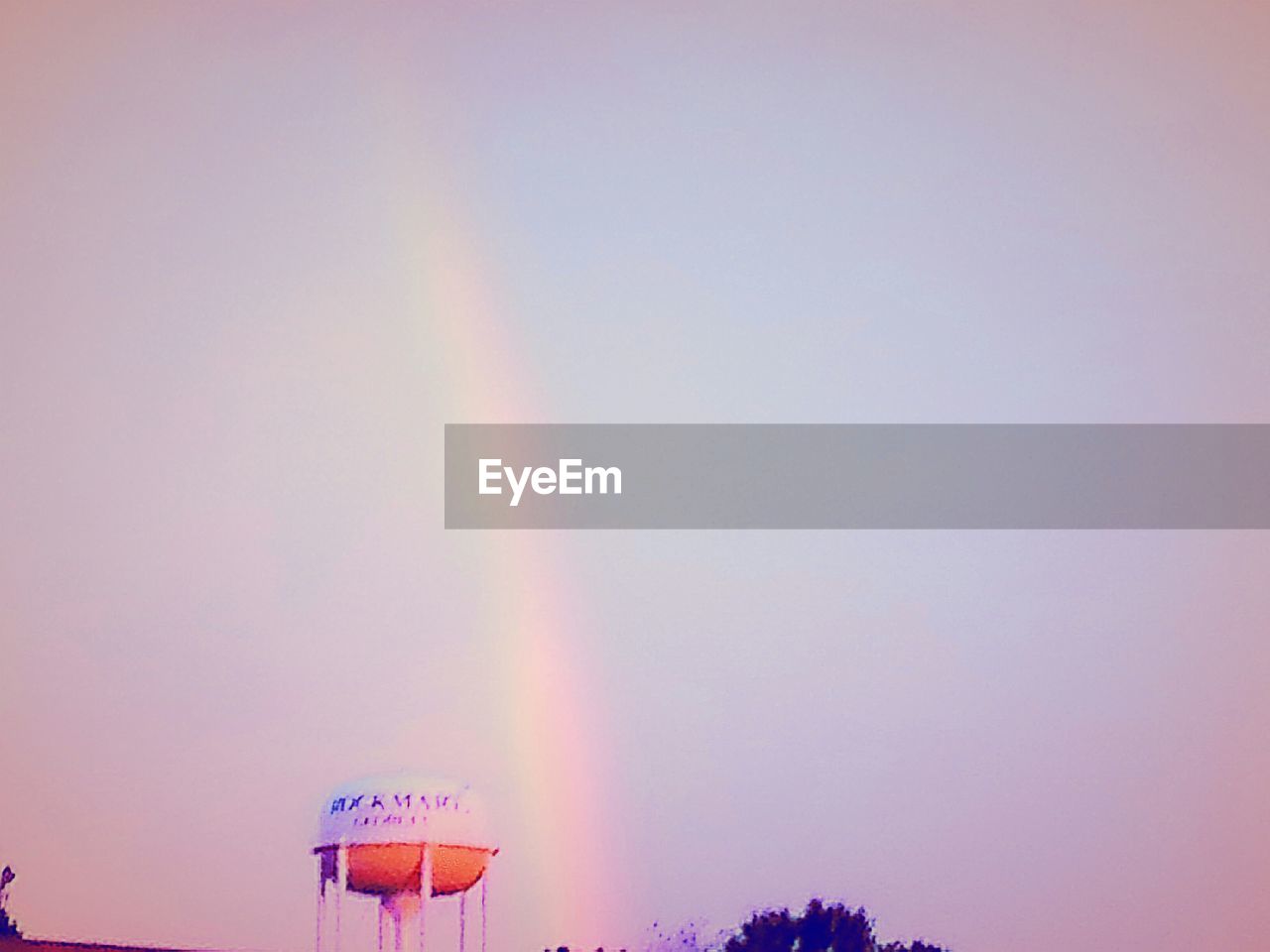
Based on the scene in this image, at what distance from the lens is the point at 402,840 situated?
4362 centimetres

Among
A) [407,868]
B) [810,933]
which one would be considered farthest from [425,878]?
[810,933]

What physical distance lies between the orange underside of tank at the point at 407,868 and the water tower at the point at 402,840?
0.08 feet

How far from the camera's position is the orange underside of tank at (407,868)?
43750mm

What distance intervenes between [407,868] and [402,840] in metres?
0.95

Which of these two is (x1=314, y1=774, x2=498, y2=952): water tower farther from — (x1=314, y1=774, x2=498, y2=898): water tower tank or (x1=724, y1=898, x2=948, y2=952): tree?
(x1=724, y1=898, x2=948, y2=952): tree

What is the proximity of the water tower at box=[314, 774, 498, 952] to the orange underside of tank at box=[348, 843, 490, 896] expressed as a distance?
24 mm

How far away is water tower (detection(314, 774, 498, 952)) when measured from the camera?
143 ft

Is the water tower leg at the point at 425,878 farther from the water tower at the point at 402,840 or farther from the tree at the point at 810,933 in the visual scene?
the tree at the point at 810,933

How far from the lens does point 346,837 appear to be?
43.8 m

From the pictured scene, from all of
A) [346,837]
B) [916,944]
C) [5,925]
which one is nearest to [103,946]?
[346,837]

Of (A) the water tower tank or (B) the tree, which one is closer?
(A) the water tower tank

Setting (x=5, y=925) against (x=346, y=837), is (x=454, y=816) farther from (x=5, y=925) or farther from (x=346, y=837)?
(x=5, y=925)

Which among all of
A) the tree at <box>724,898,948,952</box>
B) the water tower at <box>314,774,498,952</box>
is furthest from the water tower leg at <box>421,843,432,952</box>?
the tree at <box>724,898,948,952</box>

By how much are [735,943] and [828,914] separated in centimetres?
404
